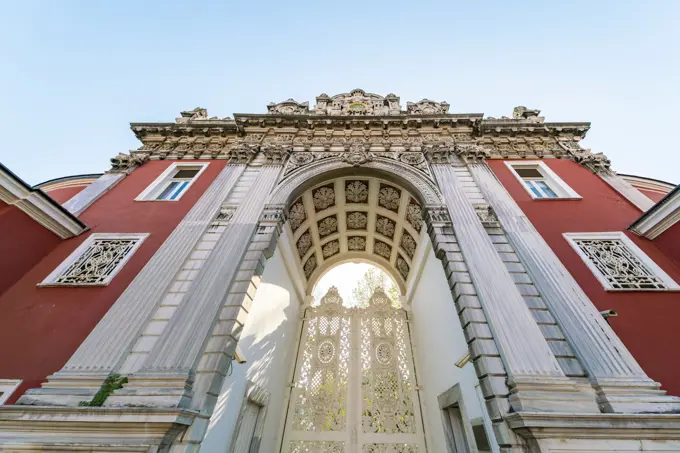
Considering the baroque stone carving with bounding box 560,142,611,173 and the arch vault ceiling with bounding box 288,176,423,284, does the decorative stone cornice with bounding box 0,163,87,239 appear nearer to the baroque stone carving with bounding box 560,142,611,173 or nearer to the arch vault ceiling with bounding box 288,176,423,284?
the arch vault ceiling with bounding box 288,176,423,284

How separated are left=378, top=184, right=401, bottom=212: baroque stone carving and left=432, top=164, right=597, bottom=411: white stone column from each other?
2063 millimetres

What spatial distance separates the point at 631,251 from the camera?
5555mm

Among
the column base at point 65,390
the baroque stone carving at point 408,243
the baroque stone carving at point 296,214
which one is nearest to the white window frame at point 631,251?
the baroque stone carving at point 408,243

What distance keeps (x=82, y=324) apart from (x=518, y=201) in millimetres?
10170

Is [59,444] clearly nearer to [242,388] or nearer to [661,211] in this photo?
[242,388]

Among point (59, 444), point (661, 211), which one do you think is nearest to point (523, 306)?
point (661, 211)

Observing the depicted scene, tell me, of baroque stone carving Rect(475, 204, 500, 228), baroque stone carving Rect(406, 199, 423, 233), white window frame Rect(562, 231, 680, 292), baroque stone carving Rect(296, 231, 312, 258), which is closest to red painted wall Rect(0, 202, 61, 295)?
baroque stone carving Rect(296, 231, 312, 258)

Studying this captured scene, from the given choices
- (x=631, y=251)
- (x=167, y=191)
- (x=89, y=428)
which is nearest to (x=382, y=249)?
(x=631, y=251)

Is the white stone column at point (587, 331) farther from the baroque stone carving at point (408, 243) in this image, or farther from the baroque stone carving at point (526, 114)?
the baroque stone carving at point (526, 114)

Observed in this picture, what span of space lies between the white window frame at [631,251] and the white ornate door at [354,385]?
17.9 ft

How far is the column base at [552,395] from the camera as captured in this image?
3412 millimetres

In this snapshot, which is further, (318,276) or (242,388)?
(318,276)

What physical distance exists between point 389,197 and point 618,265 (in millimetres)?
5479

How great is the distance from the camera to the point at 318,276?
10320mm
